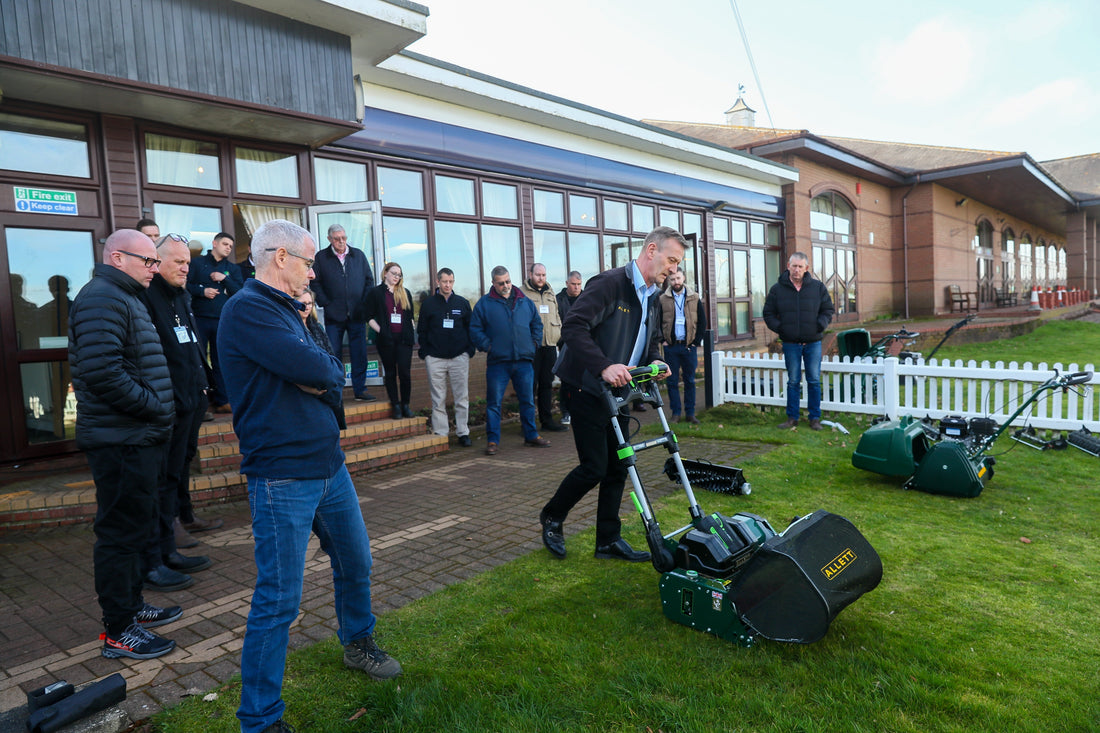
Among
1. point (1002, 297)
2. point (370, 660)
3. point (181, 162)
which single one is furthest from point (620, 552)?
point (1002, 297)

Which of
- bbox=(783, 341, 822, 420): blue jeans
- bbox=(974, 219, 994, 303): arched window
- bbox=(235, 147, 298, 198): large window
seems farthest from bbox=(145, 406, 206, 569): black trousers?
bbox=(974, 219, 994, 303): arched window

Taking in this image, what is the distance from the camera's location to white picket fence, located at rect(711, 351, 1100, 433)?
292 inches

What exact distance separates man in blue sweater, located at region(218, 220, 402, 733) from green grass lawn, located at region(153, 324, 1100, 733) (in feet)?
1.51

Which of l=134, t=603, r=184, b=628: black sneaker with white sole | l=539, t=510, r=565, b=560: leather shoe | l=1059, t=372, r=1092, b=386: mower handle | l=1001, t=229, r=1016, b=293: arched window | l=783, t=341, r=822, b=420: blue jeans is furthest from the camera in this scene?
l=1001, t=229, r=1016, b=293: arched window

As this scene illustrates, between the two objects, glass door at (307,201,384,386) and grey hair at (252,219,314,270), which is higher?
glass door at (307,201,384,386)

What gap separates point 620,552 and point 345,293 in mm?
5039

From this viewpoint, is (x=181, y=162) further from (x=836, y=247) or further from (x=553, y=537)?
(x=836, y=247)

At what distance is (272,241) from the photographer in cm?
253

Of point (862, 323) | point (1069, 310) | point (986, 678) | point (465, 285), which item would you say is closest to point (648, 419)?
point (465, 285)

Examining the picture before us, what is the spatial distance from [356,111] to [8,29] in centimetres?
334

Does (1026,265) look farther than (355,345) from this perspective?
Yes

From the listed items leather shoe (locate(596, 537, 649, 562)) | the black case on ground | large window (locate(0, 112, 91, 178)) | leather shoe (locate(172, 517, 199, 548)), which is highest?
large window (locate(0, 112, 91, 178))

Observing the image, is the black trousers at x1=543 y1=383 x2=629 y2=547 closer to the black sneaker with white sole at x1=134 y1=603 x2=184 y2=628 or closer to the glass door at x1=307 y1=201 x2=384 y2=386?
the black sneaker with white sole at x1=134 y1=603 x2=184 y2=628

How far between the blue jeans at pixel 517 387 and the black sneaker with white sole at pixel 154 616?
4.55m
